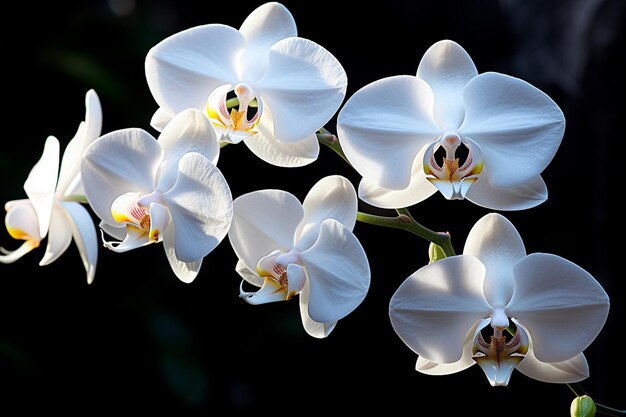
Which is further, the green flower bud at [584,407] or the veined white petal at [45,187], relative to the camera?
the veined white petal at [45,187]

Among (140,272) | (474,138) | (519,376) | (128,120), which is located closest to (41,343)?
(140,272)

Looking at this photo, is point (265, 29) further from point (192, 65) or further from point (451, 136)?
point (451, 136)

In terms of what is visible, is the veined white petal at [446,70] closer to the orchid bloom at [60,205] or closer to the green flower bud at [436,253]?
the green flower bud at [436,253]

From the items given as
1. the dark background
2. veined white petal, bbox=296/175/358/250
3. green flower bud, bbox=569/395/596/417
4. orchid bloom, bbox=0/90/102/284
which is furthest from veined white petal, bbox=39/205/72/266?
the dark background

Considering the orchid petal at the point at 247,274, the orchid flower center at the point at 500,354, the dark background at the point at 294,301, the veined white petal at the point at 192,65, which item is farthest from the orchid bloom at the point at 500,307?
the dark background at the point at 294,301

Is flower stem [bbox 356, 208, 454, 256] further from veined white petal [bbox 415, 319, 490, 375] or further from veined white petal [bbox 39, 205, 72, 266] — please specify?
veined white petal [bbox 39, 205, 72, 266]

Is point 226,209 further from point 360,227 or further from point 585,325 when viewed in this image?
point 360,227

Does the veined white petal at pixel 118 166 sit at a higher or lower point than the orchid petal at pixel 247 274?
higher
